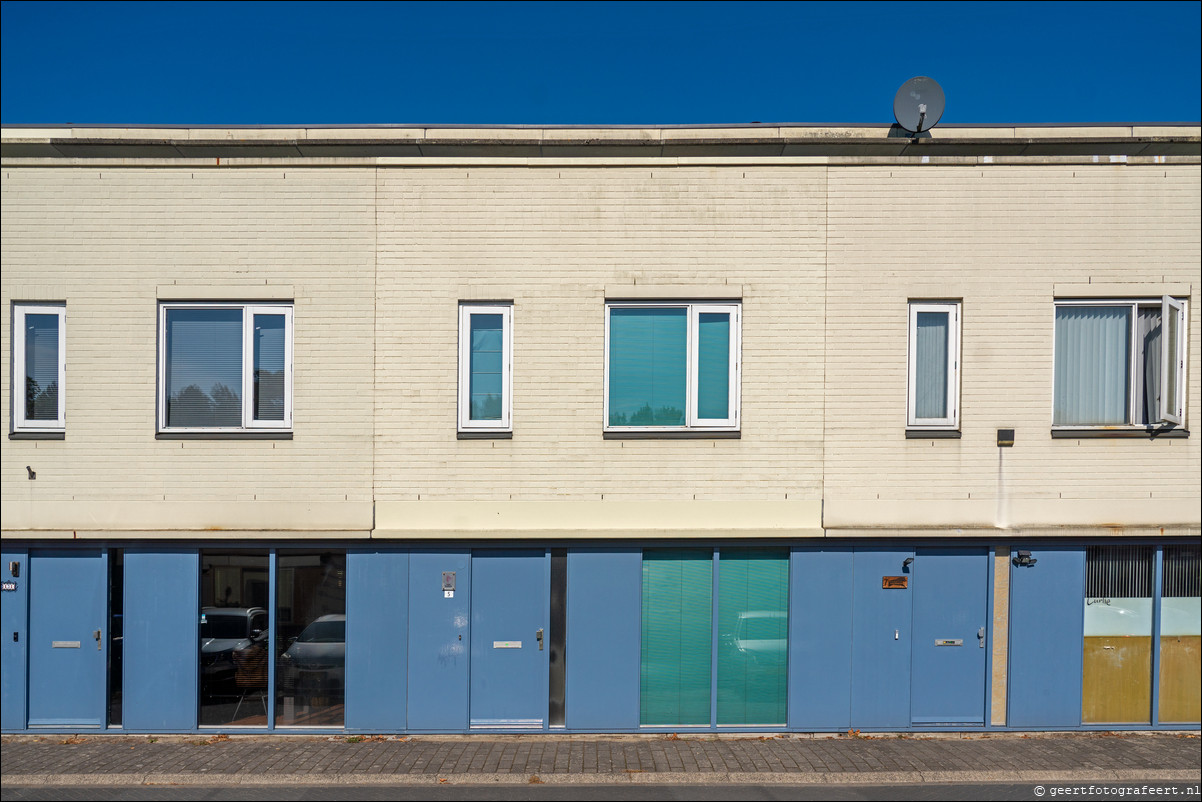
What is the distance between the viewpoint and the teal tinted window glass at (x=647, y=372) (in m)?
9.23

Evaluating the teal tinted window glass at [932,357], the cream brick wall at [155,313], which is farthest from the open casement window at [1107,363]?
the cream brick wall at [155,313]

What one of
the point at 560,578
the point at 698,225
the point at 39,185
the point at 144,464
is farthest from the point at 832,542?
the point at 39,185

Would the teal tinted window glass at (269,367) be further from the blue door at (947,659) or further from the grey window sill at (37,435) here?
the blue door at (947,659)

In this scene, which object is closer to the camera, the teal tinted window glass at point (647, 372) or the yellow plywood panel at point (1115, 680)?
the teal tinted window glass at point (647, 372)

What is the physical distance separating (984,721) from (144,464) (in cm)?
1054

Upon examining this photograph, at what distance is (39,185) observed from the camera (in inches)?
363

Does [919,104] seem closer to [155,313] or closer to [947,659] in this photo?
[947,659]

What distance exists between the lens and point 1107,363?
942cm

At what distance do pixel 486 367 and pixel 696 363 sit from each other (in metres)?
2.52

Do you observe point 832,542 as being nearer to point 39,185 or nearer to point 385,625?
point 385,625

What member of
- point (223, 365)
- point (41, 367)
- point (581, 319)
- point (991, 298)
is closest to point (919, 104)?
point (991, 298)

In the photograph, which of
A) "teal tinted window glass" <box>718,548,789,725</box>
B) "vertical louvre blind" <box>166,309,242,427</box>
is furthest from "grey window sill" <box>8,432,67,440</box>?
"teal tinted window glass" <box>718,548,789,725</box>

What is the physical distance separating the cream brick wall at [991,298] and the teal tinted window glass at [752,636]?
1440mm

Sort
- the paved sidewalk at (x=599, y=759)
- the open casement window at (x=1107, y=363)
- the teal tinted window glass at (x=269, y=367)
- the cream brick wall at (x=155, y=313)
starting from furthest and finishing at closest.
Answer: the open casement window at (x=1107, y=363) → the teal tinted window glass at (x=269, y=367) → the cream brick wall at (x=155, y=313) → the paved sidewalk at (x=599, y=759)
